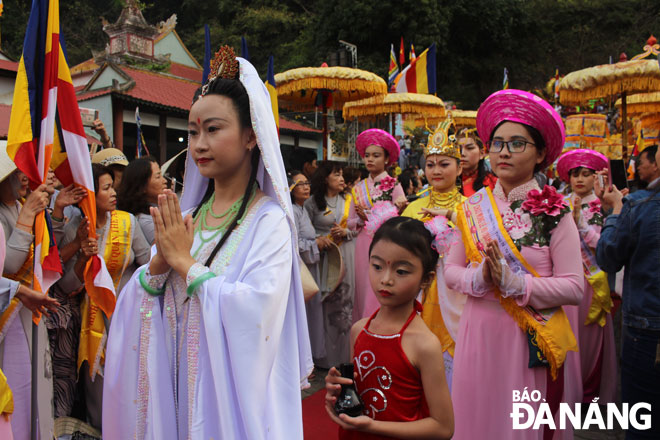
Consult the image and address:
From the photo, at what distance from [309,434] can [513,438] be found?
5.81 feet

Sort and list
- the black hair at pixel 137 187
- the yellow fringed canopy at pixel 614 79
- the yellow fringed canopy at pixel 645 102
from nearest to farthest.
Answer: the black hair at pixel 137 187
the yellow fringed canopy at pixel 614 79
the yellow fringed canopy at pixel 645 102

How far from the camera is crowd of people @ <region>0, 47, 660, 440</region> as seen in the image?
1.74 metres

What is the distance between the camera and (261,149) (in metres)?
1.87

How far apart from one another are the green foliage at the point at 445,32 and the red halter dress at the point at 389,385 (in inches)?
873

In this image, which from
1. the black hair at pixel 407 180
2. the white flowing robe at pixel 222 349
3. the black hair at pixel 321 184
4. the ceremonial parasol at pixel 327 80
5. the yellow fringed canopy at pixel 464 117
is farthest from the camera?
the yellow fringed canopy at pixel 464 117

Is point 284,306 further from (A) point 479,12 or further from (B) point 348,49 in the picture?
(A) point 479,12

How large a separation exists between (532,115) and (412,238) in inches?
43.8

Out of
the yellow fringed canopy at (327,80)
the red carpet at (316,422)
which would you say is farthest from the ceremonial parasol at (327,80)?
the red carpet at (316,422)

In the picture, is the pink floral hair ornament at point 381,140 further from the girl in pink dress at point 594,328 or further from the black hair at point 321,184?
the girl in pink dress at point 594,328

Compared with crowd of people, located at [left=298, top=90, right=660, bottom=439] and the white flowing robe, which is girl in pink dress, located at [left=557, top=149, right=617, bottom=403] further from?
the white flowing robe

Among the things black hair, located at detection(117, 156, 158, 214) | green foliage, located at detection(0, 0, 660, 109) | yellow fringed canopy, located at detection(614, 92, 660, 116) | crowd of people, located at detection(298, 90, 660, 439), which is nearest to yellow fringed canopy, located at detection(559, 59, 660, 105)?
yellow fringed canopy, located at detection(614, 92, 660, 116)

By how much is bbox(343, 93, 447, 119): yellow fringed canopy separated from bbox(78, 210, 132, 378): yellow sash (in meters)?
6.14

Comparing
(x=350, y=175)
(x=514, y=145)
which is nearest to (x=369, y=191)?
(x=350, y=175)

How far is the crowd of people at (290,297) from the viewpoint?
174 centimetres
